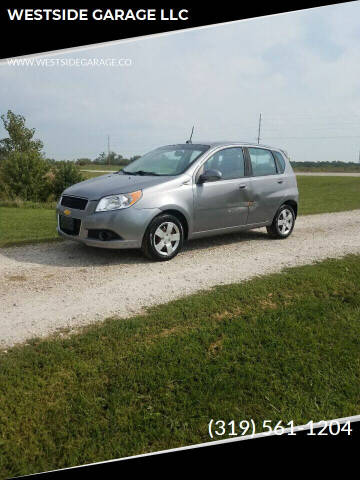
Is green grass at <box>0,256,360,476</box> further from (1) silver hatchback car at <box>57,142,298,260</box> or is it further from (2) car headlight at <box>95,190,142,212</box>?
(2) car headlight at <box>95,190,142,212</box>

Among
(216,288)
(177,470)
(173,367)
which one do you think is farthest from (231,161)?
(177,470)

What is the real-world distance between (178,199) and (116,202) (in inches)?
38.3

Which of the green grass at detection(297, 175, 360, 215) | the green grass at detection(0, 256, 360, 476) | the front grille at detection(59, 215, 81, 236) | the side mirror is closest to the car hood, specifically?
the front grille at detection(59, 215, 81, 236)

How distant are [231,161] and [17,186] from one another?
2503 cm

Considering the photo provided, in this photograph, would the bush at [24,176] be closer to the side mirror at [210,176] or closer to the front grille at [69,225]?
the front grille at [69,225]

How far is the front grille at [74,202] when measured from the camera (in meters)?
6.22

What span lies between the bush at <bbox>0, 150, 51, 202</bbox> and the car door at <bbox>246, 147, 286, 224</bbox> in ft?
78.2

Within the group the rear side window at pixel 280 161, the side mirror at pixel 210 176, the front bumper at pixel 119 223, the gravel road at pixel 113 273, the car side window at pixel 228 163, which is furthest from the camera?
the rear side window at pixel 280 161

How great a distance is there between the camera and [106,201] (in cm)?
606

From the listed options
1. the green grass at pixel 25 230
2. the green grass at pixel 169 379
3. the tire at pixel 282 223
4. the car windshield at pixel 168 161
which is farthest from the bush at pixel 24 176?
the green grass at pixel 169 379

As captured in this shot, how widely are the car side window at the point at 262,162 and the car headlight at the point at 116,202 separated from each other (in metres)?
2.66

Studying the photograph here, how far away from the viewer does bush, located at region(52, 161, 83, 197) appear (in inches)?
1195

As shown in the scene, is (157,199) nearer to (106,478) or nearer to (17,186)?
(106,478)

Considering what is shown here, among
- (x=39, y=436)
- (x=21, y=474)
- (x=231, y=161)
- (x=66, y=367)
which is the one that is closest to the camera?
(x=21, y=474)
